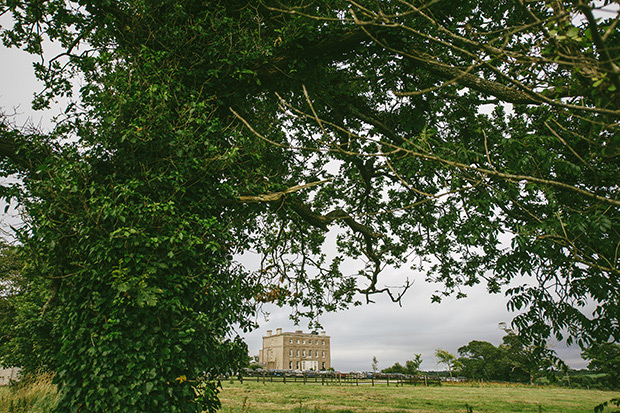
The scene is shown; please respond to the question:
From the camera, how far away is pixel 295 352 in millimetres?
70875

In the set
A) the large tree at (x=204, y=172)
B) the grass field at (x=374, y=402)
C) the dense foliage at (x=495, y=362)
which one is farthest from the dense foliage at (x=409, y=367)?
the large tree at (x=204, y=172)

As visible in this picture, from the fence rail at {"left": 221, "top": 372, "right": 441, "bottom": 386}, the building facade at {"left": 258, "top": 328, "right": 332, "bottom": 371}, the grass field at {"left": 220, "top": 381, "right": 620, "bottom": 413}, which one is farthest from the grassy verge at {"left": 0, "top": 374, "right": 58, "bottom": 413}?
the building facade at {"left": 258, "top": 328, "right": 332, "bottom": 371}

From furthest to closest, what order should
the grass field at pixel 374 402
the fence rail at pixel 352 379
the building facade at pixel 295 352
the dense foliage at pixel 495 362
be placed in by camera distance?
1. the building facade at pixel 295 352
2. the dense foliage at pixel 495 362
3. the fence rail at pixel 352 379
4. the grass field at pixel 374 402

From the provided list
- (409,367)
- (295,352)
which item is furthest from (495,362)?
(295,352)

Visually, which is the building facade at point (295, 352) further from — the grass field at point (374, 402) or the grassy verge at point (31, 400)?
the grassy verge at point (31, 400)

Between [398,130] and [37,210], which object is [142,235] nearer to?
[37,210]

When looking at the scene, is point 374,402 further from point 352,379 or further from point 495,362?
point 495,362

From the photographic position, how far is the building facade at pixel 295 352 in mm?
69625

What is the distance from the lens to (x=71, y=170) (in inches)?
196

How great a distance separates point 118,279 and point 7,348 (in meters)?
13.5

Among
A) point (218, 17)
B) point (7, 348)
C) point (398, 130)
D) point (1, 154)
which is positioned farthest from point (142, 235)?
point (7, 348)

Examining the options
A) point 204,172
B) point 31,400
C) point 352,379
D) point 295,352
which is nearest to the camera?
point 204,172

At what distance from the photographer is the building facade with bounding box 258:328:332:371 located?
228 feet

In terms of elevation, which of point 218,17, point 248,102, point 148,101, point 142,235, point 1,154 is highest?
point 218,17
